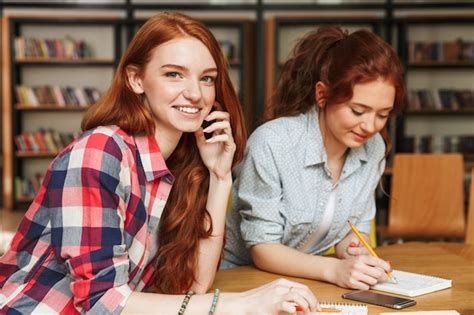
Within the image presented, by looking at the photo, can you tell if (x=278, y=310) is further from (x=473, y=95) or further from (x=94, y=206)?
(x=473, y=95)

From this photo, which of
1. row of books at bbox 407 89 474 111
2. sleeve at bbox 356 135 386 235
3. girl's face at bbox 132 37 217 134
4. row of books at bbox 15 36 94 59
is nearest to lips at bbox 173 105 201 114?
girl's face at bbox 132 37 217 134

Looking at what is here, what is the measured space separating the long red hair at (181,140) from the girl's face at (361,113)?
347mm

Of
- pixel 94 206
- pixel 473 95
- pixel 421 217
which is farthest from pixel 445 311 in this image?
pixel 473 95

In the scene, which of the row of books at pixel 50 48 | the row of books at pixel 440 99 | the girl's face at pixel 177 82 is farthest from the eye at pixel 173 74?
the row of books at pixel 50 48

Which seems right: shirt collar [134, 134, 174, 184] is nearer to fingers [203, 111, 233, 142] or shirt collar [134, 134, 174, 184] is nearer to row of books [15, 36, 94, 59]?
fingers [203, 111, 233, 142]

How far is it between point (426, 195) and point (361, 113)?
2270mm

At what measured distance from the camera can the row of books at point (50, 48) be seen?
818 centimetres

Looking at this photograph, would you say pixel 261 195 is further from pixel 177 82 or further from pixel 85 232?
pixel 85 232

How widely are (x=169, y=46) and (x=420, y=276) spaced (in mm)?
887

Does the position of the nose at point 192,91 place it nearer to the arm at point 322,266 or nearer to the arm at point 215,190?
the arm at point 215,190

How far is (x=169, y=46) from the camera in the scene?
1.69m

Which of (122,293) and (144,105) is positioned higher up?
(144,105)

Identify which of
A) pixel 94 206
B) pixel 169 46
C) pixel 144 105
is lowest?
pixel 94 206

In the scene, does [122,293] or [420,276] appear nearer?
[122,293]
